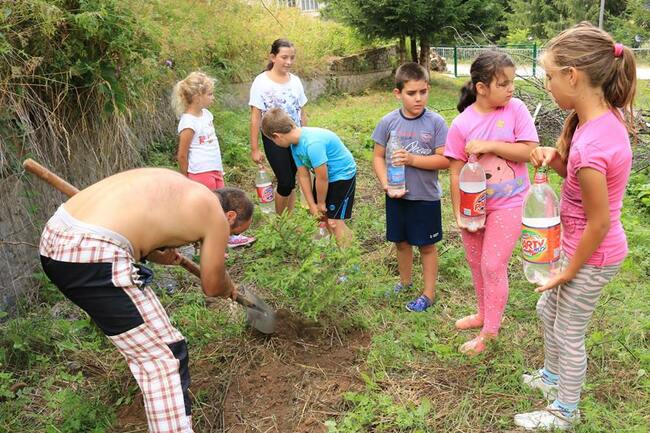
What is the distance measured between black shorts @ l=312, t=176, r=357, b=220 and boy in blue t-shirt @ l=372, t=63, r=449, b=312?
59 centimetres

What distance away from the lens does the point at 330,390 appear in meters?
3.03

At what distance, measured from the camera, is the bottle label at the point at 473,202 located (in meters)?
3.02

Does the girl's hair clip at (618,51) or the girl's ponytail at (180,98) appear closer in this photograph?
the girl's hair clip at (618,51)

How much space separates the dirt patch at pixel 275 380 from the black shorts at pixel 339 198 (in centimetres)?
119

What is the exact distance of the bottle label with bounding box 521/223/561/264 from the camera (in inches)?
94.4

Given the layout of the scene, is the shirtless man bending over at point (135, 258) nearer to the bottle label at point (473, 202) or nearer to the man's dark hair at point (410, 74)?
the bottle label at point (473, 202)

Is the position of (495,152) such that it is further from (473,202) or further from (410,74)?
(410,74)

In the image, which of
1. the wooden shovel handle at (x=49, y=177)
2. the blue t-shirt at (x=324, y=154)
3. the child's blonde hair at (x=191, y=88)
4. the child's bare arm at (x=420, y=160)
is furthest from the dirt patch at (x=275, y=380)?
the child's blonde hair at (x=191, y=88)

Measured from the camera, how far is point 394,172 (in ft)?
12.0

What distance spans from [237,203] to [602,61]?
1.81m

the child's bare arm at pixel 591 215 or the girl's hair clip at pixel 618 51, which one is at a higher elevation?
the girl's hair clip at pixel 618 51

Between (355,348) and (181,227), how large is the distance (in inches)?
57.9

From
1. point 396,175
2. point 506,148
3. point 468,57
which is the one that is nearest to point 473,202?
point 506,148

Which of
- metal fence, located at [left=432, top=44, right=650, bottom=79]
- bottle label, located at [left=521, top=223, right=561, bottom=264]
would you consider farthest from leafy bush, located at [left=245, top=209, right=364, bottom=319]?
metal fence, located at [left=432, top=44, right=650, bottom=79]
